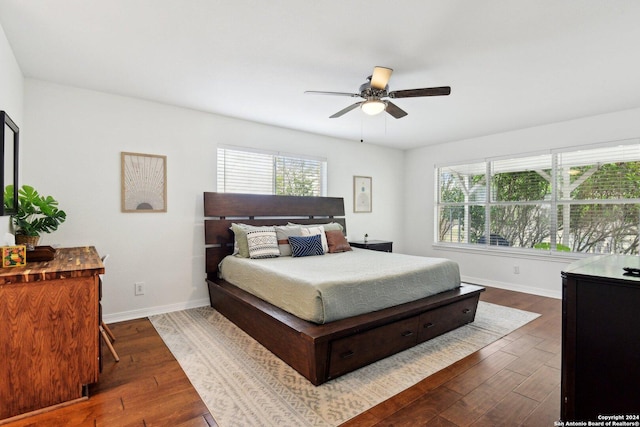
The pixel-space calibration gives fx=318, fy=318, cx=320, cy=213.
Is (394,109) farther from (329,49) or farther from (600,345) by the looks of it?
(600,345)

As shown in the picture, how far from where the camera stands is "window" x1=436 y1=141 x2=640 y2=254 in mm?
4098

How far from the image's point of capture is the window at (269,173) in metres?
4.32

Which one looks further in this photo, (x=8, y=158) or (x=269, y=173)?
(x=269, y=173)

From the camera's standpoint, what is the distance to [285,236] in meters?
4.05

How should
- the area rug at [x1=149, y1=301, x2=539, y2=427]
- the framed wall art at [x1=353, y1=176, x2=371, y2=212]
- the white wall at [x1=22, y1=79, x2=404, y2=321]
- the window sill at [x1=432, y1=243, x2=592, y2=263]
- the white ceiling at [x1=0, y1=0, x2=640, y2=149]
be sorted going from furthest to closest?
the framed wall art at [x1=353, y1=176, x2=371, y2=212] → the window sill at [x1=432, y1=243, x2=592, y2=263] → the white wall at [x1=22, y1=79, x2=404, y2=321] → the white ceiling at [x1=0, y1=0, x2=640, y2=149] → the area rug at [x1=149, y1=301, x2=539, y2=427]

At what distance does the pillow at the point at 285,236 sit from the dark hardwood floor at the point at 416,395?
5.36 feet

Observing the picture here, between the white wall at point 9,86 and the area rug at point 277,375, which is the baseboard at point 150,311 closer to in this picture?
the area rug at point 277,375

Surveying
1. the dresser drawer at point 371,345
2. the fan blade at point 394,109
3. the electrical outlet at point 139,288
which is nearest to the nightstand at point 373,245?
the dresser drawer at point 371,345

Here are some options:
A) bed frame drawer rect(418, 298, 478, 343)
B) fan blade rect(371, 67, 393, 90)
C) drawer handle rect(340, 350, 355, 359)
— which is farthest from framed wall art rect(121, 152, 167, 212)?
bed frame drawer rect(418, 298, 478, 343)

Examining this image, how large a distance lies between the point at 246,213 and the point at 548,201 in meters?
4.39

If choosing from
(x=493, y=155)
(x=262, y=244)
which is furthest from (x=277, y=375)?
(x=493, y=155)

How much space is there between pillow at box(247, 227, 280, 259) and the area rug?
32.2 inches

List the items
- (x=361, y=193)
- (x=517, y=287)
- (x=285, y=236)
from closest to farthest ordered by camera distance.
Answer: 1. (x=285, y=236)
2. (x=517, y=287)
3. (x=361, y=193)

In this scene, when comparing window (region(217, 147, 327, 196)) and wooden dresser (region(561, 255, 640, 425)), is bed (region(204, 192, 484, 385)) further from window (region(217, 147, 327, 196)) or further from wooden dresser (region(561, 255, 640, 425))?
wooden dresser (region(561, 255, 640, 425))
